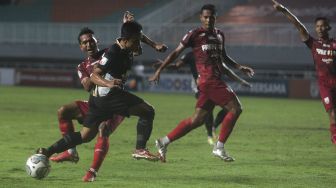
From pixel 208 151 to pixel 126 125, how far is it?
5.87 metres

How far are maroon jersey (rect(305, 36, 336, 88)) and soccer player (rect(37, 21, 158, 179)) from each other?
13.9 feet

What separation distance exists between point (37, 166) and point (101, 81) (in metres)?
1.33

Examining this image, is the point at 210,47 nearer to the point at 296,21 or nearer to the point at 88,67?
the point at 296,21

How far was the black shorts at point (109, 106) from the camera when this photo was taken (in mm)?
9062

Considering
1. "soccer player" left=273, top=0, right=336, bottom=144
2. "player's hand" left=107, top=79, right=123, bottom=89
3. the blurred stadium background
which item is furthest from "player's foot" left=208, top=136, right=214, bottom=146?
the blurred stadium background

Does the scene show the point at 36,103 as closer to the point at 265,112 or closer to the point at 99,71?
the point at 265,112

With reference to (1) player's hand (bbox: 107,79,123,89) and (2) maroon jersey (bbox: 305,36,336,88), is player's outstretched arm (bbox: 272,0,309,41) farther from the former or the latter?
(1) player's hand (bbox: 107,79,123,89)

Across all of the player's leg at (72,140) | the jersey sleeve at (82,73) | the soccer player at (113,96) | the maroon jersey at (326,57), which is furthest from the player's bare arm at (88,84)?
the maroon jersey at (326,57)

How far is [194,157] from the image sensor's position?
38.9 feet

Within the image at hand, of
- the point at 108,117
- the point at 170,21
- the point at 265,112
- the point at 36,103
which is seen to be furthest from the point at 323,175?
the point at 170,21

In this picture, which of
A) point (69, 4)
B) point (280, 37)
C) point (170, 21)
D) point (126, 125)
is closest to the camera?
point (126, 125)

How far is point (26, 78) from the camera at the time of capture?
40.7m

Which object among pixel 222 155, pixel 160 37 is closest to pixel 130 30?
pixel 222 155

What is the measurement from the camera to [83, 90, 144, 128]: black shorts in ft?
29.7
